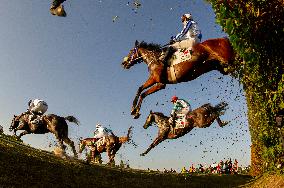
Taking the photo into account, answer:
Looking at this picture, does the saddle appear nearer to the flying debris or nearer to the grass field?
the grass field

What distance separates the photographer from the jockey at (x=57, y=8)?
25.3 ft

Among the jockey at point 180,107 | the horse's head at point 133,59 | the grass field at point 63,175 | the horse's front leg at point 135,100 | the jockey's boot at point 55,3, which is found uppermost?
the horse's head at point 133,59

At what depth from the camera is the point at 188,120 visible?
17734 mm

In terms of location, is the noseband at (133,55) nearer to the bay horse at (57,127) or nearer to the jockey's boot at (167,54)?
the jockey's boot at (167,54)

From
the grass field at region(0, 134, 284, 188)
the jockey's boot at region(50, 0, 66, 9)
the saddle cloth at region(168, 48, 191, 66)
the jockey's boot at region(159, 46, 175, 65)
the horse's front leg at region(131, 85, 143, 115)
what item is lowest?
the grass field at region(0, 134, 284, 188)

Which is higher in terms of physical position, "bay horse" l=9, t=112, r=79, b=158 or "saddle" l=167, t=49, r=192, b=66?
"saddle" l=167, t=49, r=192, b=66

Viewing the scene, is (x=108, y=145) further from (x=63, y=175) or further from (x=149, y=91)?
(x=63, y=175)

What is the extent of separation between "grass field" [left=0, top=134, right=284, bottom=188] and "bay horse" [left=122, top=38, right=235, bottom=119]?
2643 millimetres

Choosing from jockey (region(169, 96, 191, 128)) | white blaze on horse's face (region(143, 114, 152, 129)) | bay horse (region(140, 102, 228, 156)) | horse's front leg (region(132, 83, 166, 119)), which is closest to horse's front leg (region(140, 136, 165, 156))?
bay horse (region(140, 102, 228, 156))

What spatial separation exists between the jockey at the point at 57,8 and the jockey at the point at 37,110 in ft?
35.9

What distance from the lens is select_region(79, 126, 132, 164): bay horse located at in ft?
65.8

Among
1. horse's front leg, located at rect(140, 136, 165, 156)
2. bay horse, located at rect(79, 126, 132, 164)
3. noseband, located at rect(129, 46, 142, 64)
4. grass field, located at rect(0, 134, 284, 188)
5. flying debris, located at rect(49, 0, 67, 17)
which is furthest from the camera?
bay horse, located at rect(79, 126, 132, 164)

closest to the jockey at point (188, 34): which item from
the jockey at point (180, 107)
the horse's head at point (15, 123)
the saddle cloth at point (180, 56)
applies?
the saddle cloth at point (180, 56)

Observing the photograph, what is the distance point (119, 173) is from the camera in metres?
10.9
